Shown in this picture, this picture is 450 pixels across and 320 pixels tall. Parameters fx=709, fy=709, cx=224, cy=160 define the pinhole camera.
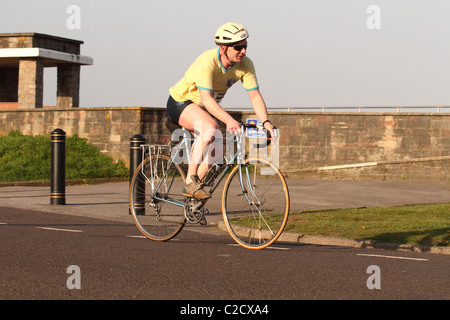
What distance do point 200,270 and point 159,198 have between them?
81.1 inches

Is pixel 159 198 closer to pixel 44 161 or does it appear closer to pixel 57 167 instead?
pixel 57 167

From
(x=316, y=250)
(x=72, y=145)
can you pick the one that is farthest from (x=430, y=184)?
(x=316, y=250)

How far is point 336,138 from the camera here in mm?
22719

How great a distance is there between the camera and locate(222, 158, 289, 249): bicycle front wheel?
6223 mm

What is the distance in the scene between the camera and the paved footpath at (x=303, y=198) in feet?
33.1

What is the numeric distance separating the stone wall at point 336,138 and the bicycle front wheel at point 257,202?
14.4 meters

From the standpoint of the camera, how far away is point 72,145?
21.8 meters

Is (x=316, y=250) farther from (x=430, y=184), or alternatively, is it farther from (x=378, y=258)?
(x=430, y=184)

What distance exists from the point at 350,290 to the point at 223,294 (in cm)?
88
